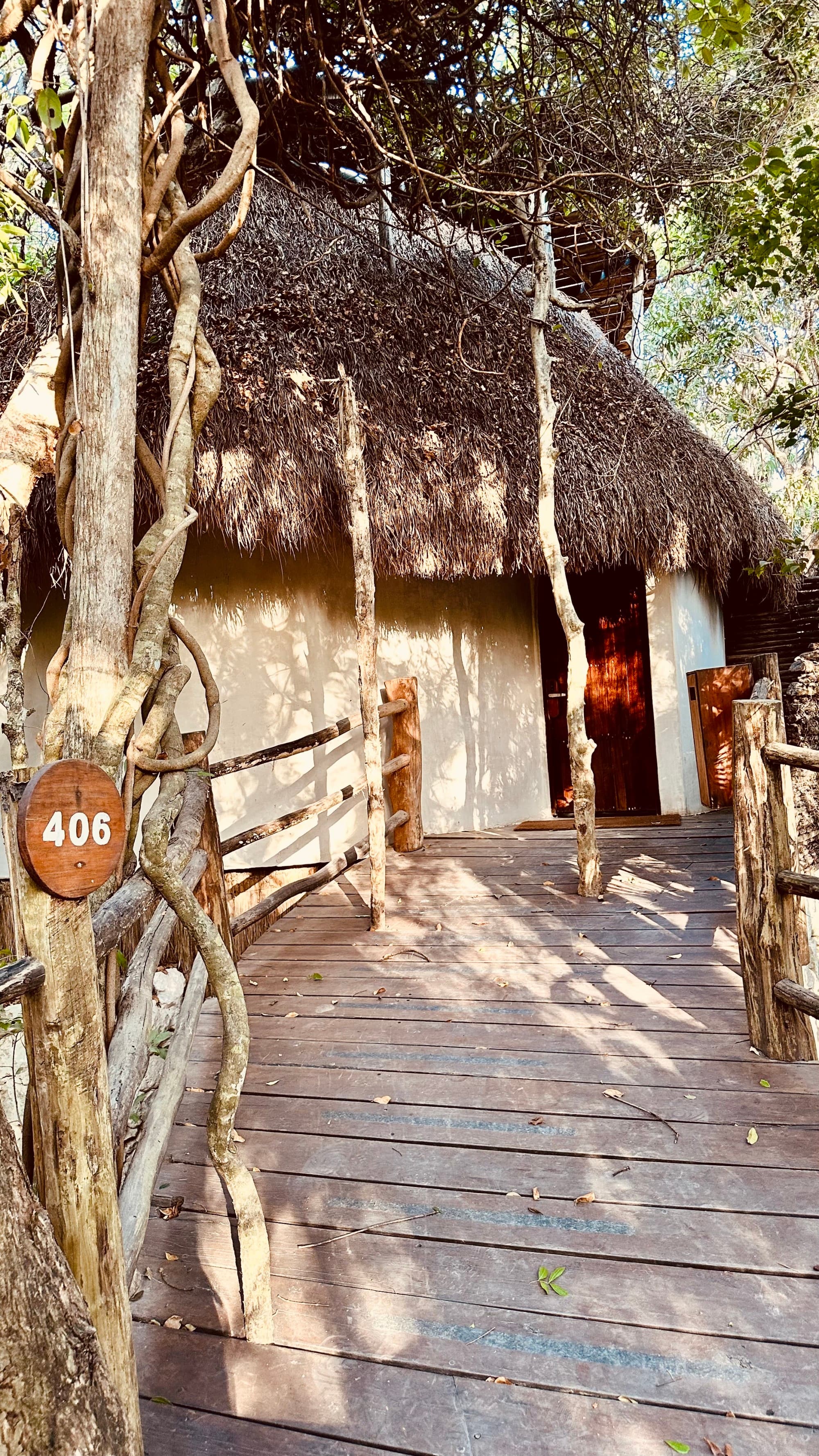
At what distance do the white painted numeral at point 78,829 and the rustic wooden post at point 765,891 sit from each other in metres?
1.91

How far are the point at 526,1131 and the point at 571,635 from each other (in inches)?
91.5

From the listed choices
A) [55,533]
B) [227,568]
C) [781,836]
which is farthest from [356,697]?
[781,836]

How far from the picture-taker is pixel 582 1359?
158 cm

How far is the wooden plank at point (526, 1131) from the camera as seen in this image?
2.08 meters

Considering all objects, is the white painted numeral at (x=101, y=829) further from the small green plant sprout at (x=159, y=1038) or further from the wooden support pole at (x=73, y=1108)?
the small green plant sprout at (x=159, y=1038)

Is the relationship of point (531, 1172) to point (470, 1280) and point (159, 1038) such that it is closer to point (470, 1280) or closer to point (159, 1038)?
point (470, 1280)

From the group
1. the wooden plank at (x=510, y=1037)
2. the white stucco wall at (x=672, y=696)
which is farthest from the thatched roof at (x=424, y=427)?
the wooden plank at (x=510, y=1037)

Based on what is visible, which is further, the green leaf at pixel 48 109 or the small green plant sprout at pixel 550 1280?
the green leaf at pixel 48 109

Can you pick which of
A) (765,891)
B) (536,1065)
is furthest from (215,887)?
(765,891)

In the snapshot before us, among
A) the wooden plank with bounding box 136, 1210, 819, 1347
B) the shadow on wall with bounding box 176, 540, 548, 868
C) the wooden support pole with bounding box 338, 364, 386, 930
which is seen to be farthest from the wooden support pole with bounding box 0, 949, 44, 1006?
the shadow on wall with bounding box 176, 540, 548, 868

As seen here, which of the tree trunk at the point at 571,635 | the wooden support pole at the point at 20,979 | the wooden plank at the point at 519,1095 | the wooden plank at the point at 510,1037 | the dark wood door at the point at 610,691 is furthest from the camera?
the dark wood door at the point at 610,691

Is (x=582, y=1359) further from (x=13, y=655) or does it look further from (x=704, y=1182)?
(x=13, y=655)

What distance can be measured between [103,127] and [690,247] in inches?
252

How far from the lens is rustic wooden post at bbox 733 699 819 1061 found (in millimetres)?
2451
